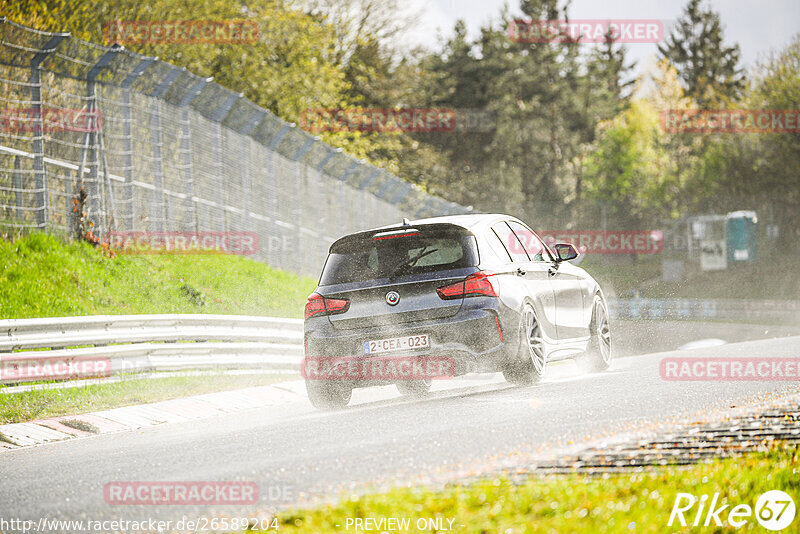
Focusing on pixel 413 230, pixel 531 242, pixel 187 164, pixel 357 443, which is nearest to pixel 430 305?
pixel 413 230

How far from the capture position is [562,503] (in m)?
4.81

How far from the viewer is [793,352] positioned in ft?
44.5

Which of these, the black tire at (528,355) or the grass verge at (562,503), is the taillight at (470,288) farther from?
the grass verge at (562,503)

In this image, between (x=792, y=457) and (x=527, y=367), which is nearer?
(x=792, y=457)

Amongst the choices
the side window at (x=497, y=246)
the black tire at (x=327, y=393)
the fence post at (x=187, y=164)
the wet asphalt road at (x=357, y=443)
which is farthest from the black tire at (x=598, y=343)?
the fence post at (x=187, y=164)

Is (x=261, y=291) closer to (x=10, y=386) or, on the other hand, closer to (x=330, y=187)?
(x=330, y=187)

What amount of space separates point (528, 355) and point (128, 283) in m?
7.99

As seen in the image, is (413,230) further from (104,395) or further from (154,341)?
(154,341)

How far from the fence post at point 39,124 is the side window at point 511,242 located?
7297 millimetres

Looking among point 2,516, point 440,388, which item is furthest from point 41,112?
point 2,516

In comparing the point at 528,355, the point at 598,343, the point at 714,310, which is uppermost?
the point at 528,355

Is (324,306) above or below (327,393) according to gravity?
above

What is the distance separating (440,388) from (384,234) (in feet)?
10.1

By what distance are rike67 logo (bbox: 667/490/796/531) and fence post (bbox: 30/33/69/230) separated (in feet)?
38.5
